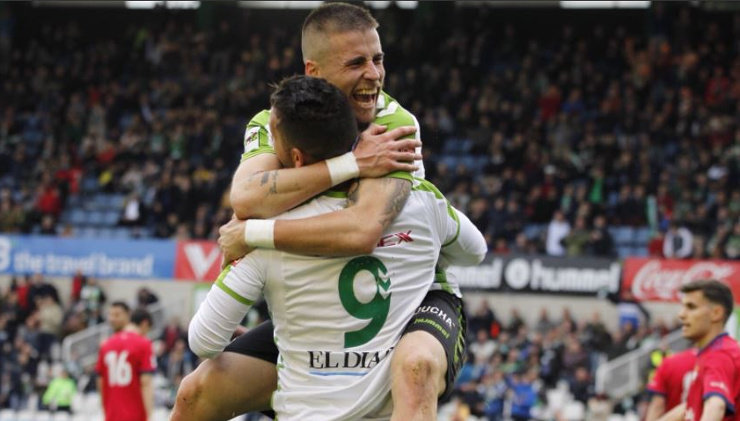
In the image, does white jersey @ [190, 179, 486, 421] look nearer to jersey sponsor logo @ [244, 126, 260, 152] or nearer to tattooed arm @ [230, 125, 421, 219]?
tattooed arm @ [230, 125, 421, 219]

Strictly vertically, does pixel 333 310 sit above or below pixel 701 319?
above

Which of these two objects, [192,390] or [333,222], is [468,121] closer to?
[192,390]

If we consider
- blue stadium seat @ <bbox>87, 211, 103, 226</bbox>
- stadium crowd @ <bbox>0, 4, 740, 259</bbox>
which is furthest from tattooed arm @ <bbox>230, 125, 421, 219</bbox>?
blue stadium seat @ <bbox>87, 211, 103, 226</bbox>

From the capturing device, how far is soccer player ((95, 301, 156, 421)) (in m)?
10.9

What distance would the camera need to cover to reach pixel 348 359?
4.18 meters

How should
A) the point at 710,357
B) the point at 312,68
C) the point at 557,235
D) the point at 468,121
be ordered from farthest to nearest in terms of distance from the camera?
1. the point at 468,121
2. the point at 557,235
3. the point at 710,357
4. the point at 312,68

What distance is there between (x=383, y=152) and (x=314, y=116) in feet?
1.09

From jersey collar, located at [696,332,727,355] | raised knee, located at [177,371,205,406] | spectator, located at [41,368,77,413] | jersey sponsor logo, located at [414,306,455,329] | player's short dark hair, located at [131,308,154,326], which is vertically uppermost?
jersey sponsor logo, located at [414,306,455,329]

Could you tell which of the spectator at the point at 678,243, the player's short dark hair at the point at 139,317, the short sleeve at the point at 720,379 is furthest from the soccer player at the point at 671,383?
the spectator at the point at 678,243

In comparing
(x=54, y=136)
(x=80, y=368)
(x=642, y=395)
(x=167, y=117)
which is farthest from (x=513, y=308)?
(x=54, y=136)

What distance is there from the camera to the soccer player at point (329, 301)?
4.14m

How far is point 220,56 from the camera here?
27750 millimetres

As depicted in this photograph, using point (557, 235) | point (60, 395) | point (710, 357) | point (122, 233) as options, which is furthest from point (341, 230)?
point (122, 233)

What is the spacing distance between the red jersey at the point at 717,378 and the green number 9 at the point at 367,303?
2.92m
